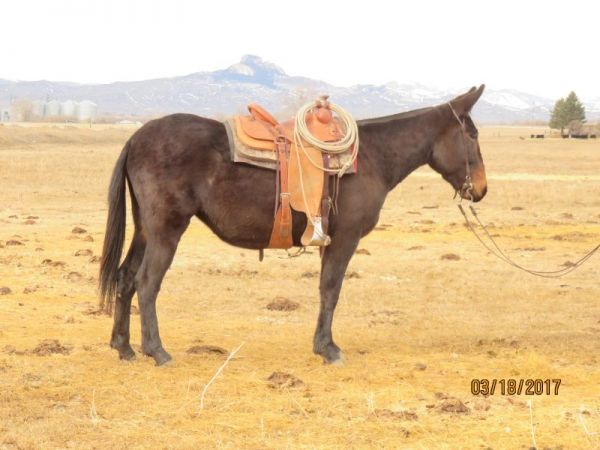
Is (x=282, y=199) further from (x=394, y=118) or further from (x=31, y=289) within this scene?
(x=31, y=289)

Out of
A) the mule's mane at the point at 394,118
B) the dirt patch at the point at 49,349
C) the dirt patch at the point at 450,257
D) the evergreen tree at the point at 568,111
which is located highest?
the evergreen tree at the point at 568,111

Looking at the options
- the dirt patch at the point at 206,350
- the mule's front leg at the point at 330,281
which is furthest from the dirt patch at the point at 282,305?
the mule's front leg at the point at 330,281

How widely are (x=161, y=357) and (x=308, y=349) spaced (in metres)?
1.58

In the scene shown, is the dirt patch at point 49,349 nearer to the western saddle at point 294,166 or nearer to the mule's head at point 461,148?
the western saddle at point 294,166

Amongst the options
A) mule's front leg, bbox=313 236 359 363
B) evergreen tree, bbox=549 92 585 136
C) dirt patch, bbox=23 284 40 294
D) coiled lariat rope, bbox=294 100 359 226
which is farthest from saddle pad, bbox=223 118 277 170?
evergreen tree, bbox=549 92 585 136

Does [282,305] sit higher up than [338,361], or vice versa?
[338,361]

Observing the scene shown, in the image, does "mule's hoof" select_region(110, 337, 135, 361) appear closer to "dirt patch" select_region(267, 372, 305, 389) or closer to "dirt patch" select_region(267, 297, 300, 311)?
"dirt patch" select_region(267, 372, 305, 389)

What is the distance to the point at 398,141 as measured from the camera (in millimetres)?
8453

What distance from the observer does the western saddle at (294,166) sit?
778cm

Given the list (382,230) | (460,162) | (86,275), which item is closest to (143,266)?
(460,162)

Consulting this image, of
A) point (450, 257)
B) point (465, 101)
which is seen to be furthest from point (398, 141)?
point (450, 257)

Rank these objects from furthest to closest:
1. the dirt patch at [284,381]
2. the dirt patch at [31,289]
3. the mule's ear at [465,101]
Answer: the dirt patch at [31,289] < the mule's ear at [465,101] < the dirt patch at [284,381]

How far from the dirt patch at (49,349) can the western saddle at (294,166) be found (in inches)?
90.0

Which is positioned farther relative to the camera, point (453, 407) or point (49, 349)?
point (49, 349)
